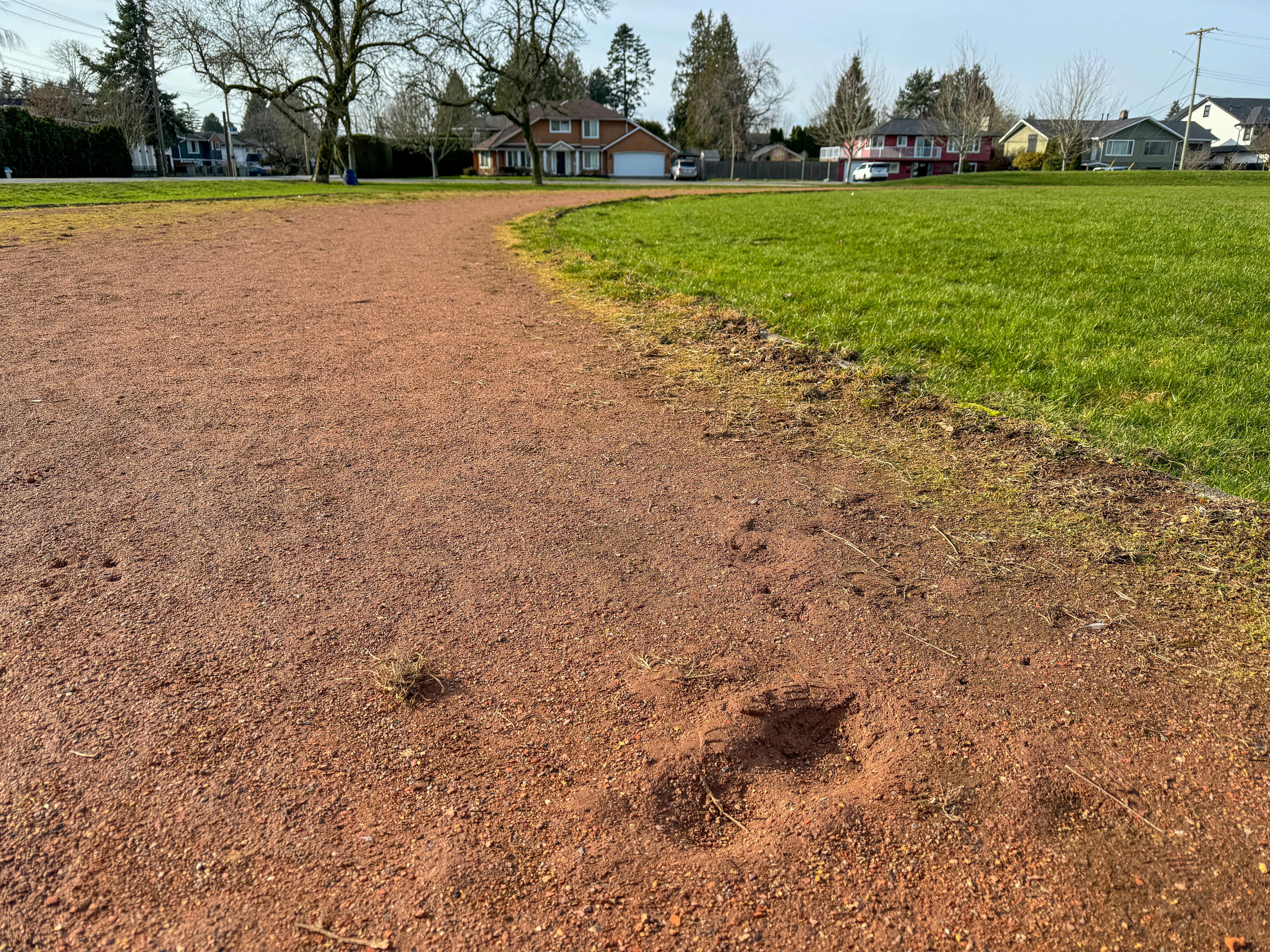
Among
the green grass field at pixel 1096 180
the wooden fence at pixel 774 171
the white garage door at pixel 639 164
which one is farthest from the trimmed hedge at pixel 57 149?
the wooden fence at pixel 774 171

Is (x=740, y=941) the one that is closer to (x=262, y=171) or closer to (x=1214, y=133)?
(x=262, y=171)

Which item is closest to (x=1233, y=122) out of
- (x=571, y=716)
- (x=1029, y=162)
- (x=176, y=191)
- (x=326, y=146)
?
(x=1029, y=162)

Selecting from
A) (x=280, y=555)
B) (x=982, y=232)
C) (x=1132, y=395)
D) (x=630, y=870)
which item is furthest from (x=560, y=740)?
(x=982, y=232)

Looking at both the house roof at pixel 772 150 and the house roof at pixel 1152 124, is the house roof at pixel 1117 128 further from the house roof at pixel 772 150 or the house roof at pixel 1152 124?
the house roof at pixel 772 150

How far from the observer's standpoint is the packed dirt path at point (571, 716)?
166 cm

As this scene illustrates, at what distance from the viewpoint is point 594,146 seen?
64250 millimetres

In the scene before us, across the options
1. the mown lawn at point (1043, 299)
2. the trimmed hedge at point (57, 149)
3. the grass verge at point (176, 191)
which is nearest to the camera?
the mown lawn at point (1043, 299)

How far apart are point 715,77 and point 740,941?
267 ft

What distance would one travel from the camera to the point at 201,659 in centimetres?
235

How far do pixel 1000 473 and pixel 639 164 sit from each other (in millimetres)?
65100

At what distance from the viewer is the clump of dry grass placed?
222cm

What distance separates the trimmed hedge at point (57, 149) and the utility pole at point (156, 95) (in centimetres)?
221

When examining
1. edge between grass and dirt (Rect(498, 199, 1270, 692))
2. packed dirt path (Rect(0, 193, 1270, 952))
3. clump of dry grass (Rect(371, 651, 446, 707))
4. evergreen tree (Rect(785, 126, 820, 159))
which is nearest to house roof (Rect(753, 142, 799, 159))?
evergreen tree (Rect(785, 126, 820, 159))

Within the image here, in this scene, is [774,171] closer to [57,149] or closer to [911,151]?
[911,151]
